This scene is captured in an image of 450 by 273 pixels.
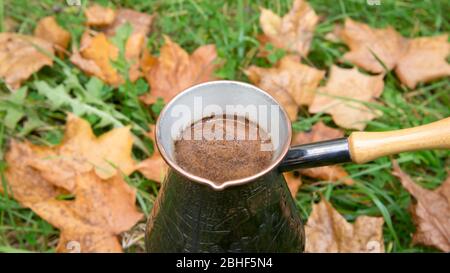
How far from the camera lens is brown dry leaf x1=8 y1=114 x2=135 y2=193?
1542 mm

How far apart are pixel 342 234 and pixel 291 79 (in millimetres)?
548

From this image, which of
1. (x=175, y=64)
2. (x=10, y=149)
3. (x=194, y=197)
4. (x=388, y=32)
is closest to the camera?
(x=194, y=197)

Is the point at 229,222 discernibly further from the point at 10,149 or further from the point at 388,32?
the point at 388,32

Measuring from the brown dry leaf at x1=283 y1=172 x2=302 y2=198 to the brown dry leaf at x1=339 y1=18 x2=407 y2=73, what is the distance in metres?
0.53

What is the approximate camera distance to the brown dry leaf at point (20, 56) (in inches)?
69.7

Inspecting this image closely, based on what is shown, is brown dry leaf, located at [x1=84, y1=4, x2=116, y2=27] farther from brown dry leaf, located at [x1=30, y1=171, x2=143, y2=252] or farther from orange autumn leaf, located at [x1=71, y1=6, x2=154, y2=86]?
brown dry leaf, located at [x1=30, y1=171, x2=143, y2=252]

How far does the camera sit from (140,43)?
1836 mm

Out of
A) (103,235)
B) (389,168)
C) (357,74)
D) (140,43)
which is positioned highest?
(140,43)

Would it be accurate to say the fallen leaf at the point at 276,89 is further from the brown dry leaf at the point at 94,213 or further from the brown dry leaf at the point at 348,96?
the brown dry leaf at the point at 94,213

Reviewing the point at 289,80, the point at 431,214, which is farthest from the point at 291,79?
the point at 431,214

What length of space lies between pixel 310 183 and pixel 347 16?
0.72m

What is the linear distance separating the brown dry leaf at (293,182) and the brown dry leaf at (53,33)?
0.89 metres

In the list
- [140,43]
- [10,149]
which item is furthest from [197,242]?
[140,43]

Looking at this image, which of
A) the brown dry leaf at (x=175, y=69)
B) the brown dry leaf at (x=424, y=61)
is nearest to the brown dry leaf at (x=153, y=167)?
the brown dry leaf at (x=175, y=69)
